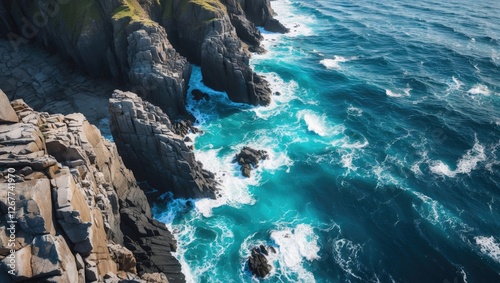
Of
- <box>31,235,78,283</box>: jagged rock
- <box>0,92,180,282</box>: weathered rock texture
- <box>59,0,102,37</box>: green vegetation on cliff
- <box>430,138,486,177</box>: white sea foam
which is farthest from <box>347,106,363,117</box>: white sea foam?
<box>31,235,78,283</box>: jagged rock

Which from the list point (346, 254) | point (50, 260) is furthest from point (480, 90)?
point (50, 260)

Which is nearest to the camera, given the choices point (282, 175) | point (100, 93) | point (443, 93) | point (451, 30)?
point (282, 175)

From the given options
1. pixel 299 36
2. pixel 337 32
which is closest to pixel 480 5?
pixel 337 32

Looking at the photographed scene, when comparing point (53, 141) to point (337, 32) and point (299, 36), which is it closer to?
point (299, 36)

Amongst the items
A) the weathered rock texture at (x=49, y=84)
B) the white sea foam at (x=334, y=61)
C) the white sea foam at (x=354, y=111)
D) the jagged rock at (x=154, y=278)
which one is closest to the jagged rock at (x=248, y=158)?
the jagged rock at (x=154, y=278)

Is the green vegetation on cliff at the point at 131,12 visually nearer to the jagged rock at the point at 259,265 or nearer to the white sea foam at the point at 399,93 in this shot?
the jagged rock at the point at 259,265
